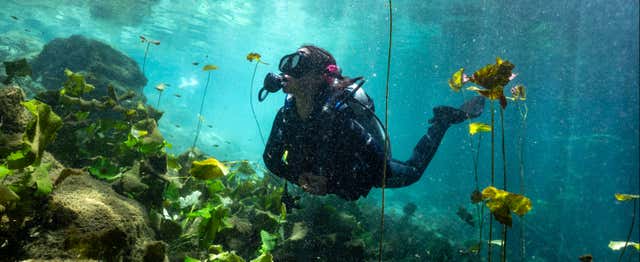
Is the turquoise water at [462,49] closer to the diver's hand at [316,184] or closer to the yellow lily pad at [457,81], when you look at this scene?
the diver's hand at [316,184]

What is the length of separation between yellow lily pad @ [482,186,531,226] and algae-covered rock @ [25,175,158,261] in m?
1.60

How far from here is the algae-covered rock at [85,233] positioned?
1225 mm

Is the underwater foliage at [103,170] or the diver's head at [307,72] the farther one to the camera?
the diver's head at [307,72]

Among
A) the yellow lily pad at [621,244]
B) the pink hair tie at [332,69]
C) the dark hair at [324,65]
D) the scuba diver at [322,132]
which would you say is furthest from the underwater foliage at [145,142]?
the yellow lily pad at [621,244]

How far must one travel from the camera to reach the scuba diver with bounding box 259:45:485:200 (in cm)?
392

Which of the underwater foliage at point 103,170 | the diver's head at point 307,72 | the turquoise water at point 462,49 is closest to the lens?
the underwater foliage at point 103,170

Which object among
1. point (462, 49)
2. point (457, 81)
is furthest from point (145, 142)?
point (462, 49)

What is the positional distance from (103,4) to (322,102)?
2801 centimetres

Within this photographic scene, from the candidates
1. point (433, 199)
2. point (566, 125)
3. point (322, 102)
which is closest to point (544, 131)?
point (566, 125)

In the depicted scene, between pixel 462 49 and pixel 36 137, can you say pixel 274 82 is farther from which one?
pixel 462 49

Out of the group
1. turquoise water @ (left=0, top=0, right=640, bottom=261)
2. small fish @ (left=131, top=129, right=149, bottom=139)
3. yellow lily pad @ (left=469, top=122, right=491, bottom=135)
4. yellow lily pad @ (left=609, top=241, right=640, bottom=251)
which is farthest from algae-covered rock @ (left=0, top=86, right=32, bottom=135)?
turquoise water @ (left=0, top=0, right=640, bottom=261)

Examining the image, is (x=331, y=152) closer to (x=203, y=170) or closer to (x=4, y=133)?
(x=203, y=170)

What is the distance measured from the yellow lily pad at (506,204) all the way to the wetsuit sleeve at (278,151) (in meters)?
3.08

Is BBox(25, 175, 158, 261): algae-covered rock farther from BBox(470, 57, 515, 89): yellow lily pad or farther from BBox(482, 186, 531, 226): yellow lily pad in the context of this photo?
BBox(470, 57, 515, 89): yellow lily pad
